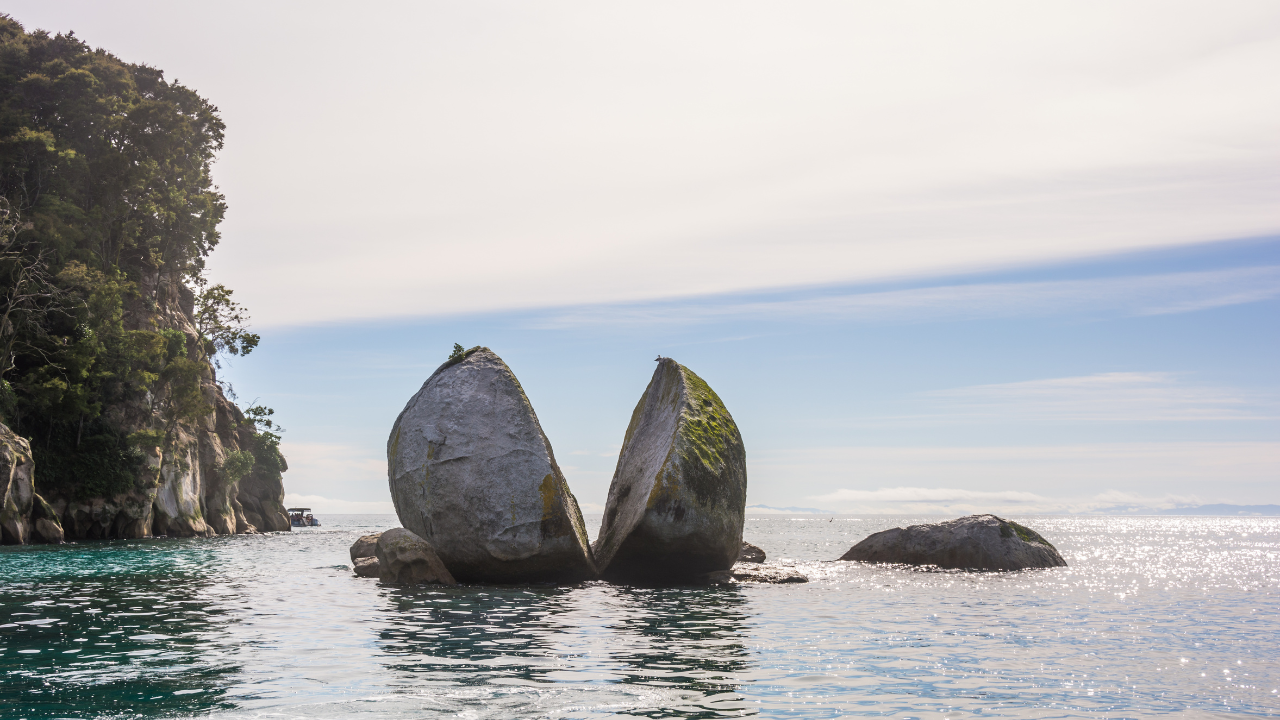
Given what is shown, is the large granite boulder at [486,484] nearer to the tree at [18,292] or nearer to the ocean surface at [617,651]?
the ocean surface at [617,651]

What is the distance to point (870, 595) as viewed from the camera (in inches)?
826

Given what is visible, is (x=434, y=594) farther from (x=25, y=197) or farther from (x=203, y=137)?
(x=203, y=137)

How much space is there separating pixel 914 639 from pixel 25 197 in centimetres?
5067

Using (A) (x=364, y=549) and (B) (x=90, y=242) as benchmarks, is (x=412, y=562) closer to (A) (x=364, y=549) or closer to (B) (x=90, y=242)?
(A) (x=364, y=549)

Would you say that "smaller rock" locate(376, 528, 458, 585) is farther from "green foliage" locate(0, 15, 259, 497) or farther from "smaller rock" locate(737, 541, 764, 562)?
"green foliage" locate(0, 15, 259, 497)

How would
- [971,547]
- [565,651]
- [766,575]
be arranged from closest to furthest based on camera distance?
[565,651]
[766,575]
[971,547]

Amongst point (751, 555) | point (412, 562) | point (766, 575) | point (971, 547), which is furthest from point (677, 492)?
point (971, 547)

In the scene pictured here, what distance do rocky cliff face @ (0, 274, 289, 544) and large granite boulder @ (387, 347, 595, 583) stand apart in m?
25.7

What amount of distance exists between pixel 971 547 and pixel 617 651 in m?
22.3

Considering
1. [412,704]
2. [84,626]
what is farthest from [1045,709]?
[84,626]

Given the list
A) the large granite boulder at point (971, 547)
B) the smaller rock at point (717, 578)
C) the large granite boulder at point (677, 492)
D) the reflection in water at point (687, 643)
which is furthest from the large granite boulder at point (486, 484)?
the large granite boulder at point (971, 547)

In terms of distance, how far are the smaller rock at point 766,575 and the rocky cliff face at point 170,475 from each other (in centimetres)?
3186

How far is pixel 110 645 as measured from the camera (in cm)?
1187

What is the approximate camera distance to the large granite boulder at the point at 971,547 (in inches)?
1194
